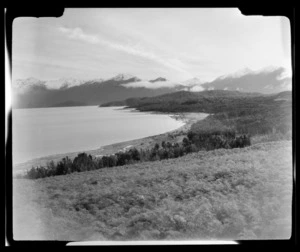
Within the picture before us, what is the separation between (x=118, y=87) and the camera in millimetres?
1905

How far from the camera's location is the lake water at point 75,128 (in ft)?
6.13

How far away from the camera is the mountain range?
1885 millimetres

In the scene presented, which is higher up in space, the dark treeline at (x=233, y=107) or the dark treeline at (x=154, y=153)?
the dark treeline at (x=233, y=107)

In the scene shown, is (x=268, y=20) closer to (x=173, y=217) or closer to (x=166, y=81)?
(x=166, y=81)

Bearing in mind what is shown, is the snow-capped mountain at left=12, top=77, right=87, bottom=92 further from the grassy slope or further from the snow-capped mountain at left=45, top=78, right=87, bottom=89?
the grassy slope

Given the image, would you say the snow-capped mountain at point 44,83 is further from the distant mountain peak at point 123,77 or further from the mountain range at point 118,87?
the distant mountain peak at point 123,77

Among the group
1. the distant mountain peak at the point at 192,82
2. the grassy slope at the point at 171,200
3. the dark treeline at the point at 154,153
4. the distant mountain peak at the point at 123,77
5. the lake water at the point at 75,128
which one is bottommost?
the grassy slope at the point at 171,200

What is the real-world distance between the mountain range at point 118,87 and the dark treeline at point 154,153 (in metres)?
0.29

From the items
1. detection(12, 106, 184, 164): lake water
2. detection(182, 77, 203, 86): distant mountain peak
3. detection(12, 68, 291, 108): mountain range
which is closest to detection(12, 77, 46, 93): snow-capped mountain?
detection(12, 68, 291, 108): mountain range

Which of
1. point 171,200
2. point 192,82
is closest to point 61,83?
point 192,82

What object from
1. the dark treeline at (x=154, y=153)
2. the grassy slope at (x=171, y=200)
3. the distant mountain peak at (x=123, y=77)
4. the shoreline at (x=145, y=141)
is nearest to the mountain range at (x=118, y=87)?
the distant mountain peak at (x=123, y=77)

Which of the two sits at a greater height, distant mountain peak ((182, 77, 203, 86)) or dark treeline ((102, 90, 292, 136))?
distant mountain peak ((182, 77, 203, 86))

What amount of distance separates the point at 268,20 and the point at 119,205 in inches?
55.1

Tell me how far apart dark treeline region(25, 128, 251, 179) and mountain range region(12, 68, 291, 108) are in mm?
287
